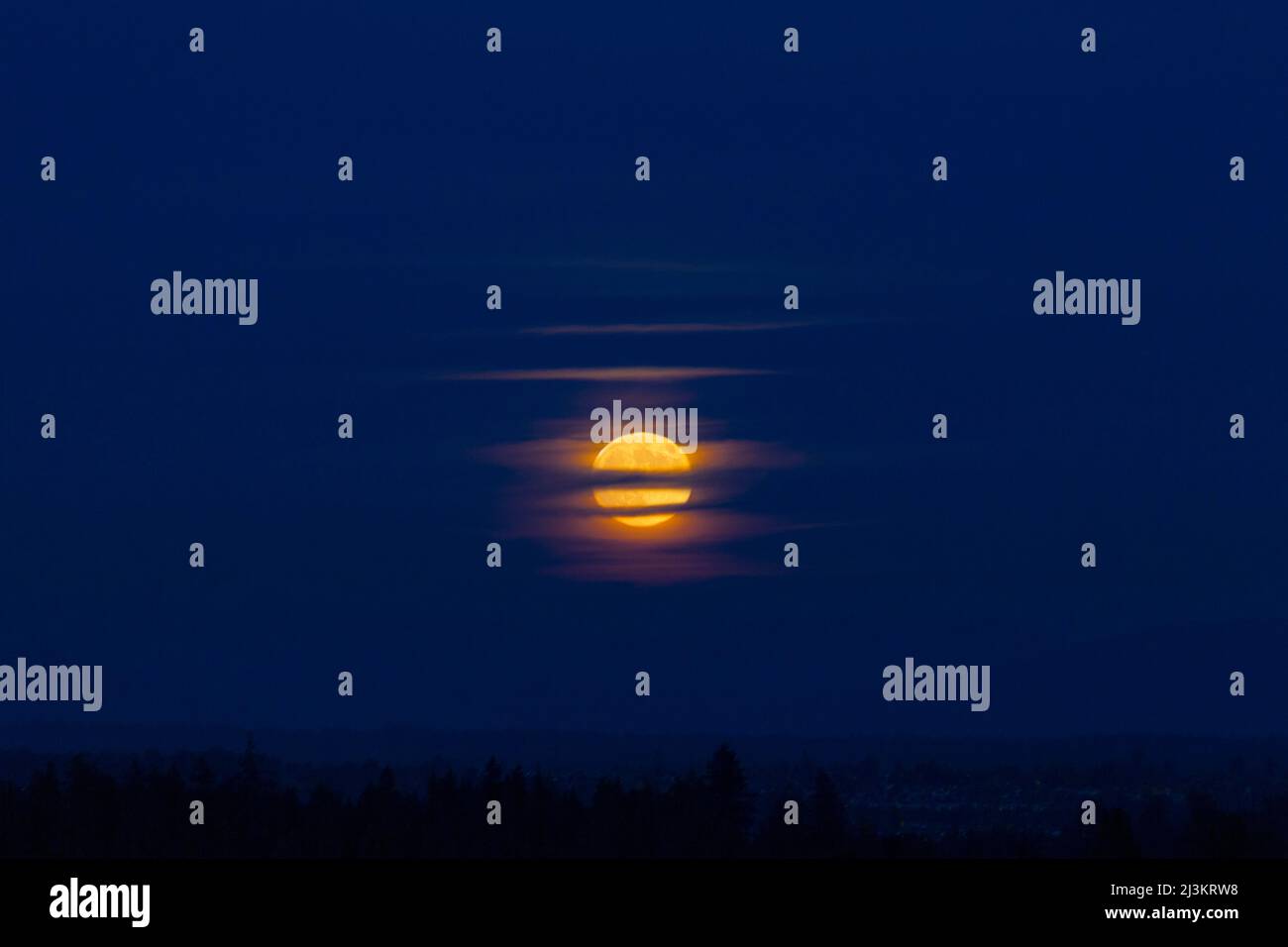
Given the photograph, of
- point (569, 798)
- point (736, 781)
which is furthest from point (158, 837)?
point (736, 781)
